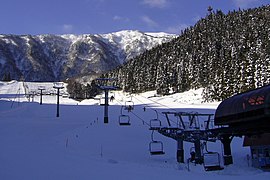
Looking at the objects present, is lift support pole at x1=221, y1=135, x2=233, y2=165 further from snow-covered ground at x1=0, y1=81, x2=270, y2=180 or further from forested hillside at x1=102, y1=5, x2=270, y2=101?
forested hillside at x1=102, y1=5, x2=270, y2=101

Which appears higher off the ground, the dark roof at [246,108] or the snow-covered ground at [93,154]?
the dark roof at [246,108]

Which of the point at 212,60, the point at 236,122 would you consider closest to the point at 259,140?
the point at 236,122

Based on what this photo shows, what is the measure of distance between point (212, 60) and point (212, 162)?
9093 centimetres

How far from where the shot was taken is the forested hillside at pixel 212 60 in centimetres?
7631

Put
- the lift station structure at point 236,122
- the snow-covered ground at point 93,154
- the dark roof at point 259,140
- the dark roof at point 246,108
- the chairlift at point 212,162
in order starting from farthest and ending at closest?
1. the dark roof at point 259,140
2. the chairlift at point 212,162
3. the lift station structure at point 236,122
4. the dark roof at point 246,108
5. the snow-covered ground at point 93,154

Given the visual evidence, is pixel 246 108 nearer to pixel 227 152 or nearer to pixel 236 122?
pixel 236 122

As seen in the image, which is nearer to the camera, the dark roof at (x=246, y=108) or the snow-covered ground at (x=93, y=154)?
the snow-covered ground at (x=93, y=154)

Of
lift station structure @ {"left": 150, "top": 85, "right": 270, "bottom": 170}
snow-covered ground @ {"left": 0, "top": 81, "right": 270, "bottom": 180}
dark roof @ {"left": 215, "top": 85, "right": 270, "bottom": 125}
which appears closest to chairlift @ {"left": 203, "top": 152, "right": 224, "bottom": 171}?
lift station structure @ {"left": 150, "top": 85, "right": 270, "bottom": 170}

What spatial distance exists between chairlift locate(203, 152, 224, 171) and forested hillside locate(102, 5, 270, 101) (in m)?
49.8

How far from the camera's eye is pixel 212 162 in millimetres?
24234

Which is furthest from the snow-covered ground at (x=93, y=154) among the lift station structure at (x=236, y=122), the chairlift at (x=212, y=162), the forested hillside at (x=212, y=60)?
the forested hillside at (x=212, y=60)

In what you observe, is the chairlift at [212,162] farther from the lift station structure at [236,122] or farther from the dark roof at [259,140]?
the dark roof at [259,140]

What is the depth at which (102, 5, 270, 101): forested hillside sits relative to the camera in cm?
7631

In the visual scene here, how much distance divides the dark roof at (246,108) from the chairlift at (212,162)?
2641 millimetres
